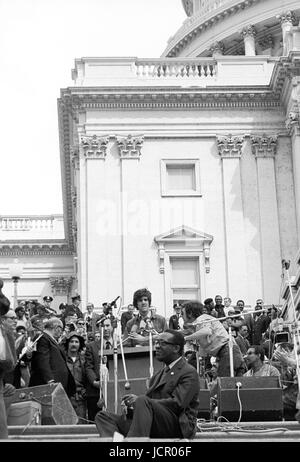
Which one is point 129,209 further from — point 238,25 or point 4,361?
point 4,361

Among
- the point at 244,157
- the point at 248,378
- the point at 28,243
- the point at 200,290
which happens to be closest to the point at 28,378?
the point at 248,378

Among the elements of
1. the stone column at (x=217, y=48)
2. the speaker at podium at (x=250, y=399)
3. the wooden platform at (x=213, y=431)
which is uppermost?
the stone column at (x=217, y=48)

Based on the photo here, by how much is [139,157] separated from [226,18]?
21970 mm

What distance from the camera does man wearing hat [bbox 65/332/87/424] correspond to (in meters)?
16.0

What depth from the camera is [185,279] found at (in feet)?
116

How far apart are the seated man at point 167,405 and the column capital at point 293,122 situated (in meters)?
25.2

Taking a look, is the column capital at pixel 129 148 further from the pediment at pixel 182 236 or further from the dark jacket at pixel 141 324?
the dark jacket at pixel 141 324

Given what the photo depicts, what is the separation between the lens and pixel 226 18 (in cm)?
5575

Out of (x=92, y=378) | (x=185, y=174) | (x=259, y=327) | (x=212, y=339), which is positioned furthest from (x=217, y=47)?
(x=212, y=339)

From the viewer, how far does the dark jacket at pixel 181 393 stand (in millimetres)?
10531

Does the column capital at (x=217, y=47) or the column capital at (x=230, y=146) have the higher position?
the column capital at (x=217, y=47)

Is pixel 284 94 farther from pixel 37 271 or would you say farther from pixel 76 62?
pixel 37 271

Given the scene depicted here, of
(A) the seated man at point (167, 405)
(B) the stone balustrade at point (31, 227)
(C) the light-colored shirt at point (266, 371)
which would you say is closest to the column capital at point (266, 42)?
(B) the stone balustrade at point (31, 227)

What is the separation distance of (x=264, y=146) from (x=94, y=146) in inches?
250
